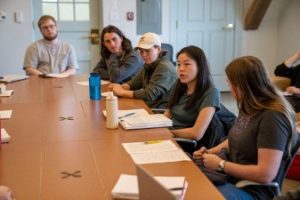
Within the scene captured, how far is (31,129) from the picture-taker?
2258 millimetres

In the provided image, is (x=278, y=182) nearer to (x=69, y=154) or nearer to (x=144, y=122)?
(x=144, y=122)

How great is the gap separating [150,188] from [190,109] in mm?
1566

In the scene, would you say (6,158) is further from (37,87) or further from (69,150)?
(37,87)

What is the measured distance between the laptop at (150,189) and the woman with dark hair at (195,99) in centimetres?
136

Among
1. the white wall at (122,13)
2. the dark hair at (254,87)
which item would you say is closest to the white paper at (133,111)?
the dark hair at (254,87)

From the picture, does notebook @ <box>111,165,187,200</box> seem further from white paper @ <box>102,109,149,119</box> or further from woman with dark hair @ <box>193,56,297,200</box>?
white paper @ <box>102,109,149,119</box>

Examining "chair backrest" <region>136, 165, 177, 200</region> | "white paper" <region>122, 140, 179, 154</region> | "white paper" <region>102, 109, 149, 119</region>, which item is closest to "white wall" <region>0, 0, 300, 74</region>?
"white paper" <region>102, 109, 149, 119</region>

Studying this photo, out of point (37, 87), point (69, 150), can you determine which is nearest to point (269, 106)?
point (69, 150)

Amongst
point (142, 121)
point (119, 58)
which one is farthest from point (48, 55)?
point (142, 121)

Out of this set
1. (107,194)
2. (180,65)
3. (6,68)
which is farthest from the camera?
(6,68)

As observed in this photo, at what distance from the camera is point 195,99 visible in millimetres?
2547

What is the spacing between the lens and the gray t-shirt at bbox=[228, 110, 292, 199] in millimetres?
1744

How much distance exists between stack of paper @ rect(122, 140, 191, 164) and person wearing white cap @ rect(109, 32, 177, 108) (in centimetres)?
113

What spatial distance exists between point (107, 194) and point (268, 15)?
5395 millimetres
